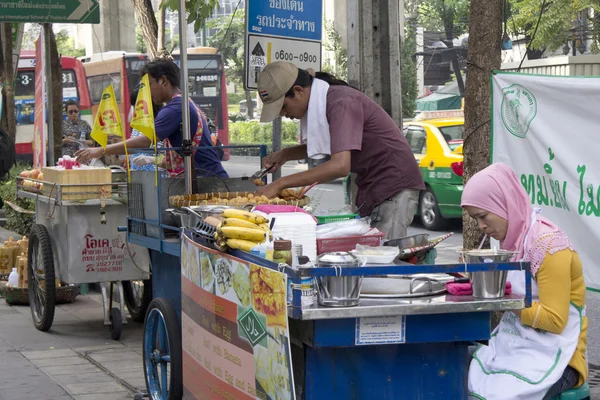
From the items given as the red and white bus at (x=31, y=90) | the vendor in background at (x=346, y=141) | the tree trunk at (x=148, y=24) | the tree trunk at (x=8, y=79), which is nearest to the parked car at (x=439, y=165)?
the tree trunk at (x=148, y=24)

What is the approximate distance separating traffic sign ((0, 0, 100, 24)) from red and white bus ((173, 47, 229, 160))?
59.9ft

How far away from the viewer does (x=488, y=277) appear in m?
3.39

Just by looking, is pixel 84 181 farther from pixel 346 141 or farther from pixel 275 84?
pixel 346 141

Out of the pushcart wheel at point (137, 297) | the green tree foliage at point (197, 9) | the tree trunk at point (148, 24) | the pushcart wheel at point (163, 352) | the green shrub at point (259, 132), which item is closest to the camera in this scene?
the pushcart wheel at point (163, 352)

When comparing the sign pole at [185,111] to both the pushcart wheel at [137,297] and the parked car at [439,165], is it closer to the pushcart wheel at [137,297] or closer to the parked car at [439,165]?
the pushcart wheel at [137,297]

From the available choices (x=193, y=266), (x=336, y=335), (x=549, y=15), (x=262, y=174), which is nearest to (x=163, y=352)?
(x=193, y=266)

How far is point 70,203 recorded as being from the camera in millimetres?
7004

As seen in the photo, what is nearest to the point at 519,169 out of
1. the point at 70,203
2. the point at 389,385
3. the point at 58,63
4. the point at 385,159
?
the point at 385,159

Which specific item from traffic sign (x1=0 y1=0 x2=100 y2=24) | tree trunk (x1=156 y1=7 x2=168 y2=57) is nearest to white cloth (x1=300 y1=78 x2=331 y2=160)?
traffic sign (x1=0 y1=0 x2=100 y2=24)

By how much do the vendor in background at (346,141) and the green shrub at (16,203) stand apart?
7288 mm

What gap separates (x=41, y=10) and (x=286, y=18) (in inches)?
122

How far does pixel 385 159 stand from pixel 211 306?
1.57 metres

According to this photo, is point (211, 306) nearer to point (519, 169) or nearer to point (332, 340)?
point (332, 340)

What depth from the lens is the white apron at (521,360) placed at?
356 cm
